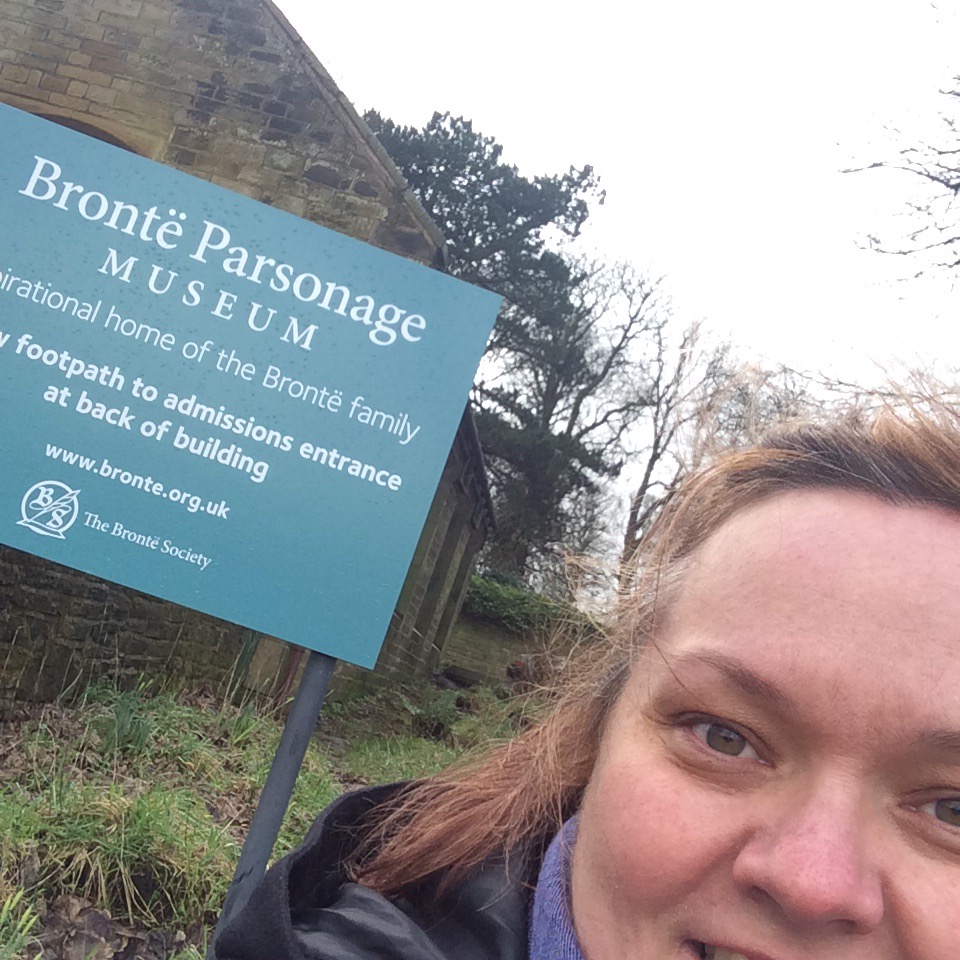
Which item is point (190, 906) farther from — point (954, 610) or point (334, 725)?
point (334, 725)

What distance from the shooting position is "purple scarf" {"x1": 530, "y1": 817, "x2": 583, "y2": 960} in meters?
1.17

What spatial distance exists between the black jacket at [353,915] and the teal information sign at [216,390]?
153cm

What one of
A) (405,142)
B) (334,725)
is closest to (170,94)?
(334,725)

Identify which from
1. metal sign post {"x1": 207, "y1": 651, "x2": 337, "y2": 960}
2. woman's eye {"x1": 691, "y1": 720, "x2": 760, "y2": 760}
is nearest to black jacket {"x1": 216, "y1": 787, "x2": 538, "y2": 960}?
woman's eye {"x1": 691, "y1": 720, "x2": 760, "y2": 760}

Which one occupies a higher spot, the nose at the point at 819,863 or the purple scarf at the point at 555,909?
the nose at the point at 819,863

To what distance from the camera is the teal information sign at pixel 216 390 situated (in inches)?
117

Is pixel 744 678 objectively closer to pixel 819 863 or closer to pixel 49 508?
pixel 819 863

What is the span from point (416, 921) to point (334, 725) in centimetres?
846

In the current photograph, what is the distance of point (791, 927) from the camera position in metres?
0.98

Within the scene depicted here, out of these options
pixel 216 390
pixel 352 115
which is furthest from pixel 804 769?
pixel 352 115

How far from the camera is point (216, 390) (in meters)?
3.11

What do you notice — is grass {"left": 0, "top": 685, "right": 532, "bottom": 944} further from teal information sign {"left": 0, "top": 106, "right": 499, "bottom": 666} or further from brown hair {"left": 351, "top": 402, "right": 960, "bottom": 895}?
teal information sign {"left": 0, "top": 106, "right": 499, "bottom": 666}

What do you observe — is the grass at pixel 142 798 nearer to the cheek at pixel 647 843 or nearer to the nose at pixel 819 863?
the cheek at pixel 647 843

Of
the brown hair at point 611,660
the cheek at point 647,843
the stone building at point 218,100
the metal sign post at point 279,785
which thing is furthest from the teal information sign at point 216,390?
the stone building at point 218,100
